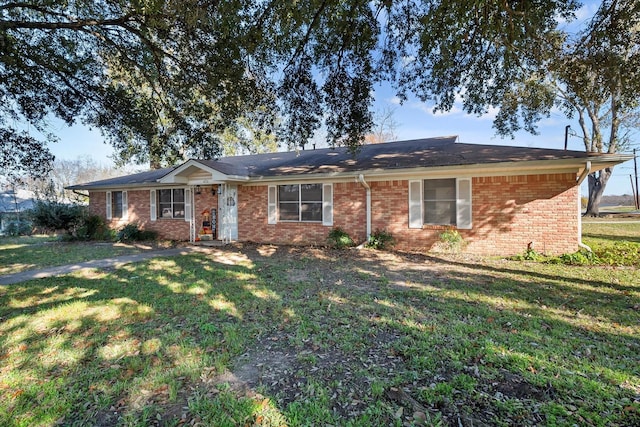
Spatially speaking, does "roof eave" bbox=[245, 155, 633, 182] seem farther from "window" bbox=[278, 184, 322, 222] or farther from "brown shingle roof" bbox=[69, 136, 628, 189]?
"window" bbox=[278, 184, 322, 222]

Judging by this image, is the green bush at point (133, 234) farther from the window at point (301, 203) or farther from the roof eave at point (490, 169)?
the roof eave at point (490, 169)

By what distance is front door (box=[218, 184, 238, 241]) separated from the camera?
12.7 metres

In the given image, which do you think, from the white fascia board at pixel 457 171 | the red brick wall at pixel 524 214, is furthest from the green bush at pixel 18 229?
the red brick wall at pixel 524 214

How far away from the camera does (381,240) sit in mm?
10102

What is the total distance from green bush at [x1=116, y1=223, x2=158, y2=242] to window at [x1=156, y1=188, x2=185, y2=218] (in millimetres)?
938

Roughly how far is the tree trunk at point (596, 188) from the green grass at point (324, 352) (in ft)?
66.4

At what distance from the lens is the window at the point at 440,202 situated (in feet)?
30.2

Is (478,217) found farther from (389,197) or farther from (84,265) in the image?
(84,265)

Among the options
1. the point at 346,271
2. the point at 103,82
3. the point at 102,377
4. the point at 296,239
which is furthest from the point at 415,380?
the point at 103,82

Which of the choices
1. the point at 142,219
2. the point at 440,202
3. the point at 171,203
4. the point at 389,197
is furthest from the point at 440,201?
the point at 142,219

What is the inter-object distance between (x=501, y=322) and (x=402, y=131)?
28.2 meters

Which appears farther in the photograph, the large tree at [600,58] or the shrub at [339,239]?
the shrub at [339,239]

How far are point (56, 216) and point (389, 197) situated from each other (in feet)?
47.6

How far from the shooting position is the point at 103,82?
26.5 feet
